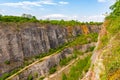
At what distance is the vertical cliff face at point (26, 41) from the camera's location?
1762 inches

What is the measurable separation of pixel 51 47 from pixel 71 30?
22.6 ft

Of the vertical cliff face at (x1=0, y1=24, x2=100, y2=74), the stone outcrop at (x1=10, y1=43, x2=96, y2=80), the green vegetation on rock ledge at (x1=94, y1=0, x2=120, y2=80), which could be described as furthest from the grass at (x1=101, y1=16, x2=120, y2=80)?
the vertical cliff face at (x1=0, y1=24, x2=100, y2=74)

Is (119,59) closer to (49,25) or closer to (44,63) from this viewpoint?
(44,63)

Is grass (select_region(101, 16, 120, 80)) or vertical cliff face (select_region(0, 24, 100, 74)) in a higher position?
grass (select_region(101, 16, 120, 80))

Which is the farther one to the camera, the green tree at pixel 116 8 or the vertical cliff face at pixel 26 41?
the vertical cliff face at pixel 26 41

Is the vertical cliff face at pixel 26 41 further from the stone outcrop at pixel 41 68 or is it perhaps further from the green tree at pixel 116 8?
the green tree at pixel 116 8

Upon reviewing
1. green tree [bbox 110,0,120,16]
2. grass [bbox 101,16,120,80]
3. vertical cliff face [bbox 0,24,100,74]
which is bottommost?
vertical cliff face [bbox 0,24,100,74]

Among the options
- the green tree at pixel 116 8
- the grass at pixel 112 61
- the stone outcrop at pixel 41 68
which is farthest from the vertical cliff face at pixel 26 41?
the grass at pixel 112 61

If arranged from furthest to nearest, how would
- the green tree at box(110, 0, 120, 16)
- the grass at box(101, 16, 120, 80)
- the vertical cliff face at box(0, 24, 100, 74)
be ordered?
the vertical cliff face at box(0, 24, 100, 74)
the green tree at box(110, 0, 120, 16)
the grass at box(101, 16, 120, 80)

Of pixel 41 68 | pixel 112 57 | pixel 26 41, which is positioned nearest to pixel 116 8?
pixel 112 57

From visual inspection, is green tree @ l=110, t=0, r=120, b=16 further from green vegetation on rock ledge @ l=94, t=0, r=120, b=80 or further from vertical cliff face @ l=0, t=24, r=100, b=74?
vertical cliff face @ l=0, t=24, r=100, b=74

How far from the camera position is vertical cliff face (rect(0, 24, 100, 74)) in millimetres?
A: 44750

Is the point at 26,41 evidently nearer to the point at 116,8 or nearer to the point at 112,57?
the point at 116,8

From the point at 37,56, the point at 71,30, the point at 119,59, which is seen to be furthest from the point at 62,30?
the point at 119,59
